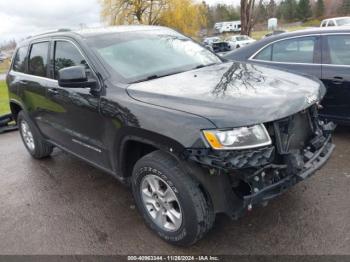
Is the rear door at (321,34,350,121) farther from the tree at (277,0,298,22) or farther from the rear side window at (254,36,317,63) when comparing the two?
the tree at (277,0,298,22)

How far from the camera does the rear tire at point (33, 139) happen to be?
4.98 m

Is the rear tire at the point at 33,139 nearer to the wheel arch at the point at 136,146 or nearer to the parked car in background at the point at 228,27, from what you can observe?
the wheel arch at the point at 136,146

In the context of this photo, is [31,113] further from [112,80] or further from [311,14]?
[311,14]

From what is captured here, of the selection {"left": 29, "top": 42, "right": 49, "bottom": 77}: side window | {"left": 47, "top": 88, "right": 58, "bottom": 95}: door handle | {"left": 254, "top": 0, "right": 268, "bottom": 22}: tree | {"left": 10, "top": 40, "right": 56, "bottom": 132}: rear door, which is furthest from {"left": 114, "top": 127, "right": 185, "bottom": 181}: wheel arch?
{"left": 254, "top": 0, "right": 268, "bottom": 22}: tree

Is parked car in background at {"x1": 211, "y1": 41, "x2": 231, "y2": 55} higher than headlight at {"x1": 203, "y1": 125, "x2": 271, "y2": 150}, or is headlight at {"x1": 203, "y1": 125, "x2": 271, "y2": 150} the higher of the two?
headlight at {"x1": 203, "y1": 125, "x2": 271, "y2": 150}

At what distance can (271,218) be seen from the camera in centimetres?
325

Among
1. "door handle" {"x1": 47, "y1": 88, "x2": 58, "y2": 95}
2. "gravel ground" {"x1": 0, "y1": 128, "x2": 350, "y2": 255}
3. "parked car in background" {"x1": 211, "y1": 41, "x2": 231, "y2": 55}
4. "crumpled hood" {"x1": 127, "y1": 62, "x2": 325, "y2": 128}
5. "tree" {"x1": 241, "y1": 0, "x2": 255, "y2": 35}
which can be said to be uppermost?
"tree" {"x1": 241, "y1": 0, "x2": 255, "y2": 35}

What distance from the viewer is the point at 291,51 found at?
206 inches

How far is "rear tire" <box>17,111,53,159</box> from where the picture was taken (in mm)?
4980

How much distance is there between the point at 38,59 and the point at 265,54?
3.39 m

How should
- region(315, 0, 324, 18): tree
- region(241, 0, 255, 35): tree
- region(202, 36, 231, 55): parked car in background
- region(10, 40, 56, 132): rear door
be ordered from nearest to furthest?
1. region(10, 40, 56, 132): rear door
2. region(202, 36, 231, 55): parked car in background
3. region(241, 0, 255, 35): tree
4. region(315, 0, 324, 18): tree

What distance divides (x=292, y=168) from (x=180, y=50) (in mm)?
2014

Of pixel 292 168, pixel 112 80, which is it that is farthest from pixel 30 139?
pixel 292 168

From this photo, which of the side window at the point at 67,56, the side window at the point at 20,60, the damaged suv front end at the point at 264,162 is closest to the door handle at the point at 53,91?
the side window at the point at 67,56
